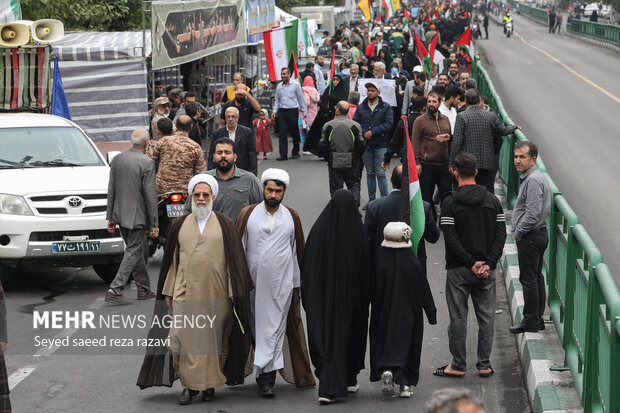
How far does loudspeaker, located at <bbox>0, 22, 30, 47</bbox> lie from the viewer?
14.0m

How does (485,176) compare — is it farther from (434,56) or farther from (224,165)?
(434,56)

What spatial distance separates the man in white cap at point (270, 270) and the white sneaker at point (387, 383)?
643 mm

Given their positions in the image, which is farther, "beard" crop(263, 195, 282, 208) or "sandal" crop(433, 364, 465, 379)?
"sandal" crop(433, 364, 465, 379)

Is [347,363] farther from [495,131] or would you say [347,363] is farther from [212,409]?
[495,131]

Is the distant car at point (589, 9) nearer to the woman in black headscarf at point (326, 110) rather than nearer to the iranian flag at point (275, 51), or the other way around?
the iranian flag at point (275, 51)

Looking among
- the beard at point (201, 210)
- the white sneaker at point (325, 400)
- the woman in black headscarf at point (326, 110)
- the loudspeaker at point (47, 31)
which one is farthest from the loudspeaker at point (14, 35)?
the white sneaker at point (325, 400)

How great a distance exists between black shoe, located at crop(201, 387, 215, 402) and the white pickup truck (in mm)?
3946

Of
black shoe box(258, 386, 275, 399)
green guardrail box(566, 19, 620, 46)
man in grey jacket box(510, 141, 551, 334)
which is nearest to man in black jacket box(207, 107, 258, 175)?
man in grey jacket box(510, 141, 551, 334)

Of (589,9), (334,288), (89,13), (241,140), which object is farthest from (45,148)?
(589,9)

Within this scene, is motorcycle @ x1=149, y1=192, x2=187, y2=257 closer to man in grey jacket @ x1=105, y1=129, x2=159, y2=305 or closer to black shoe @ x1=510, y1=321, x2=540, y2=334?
man in grey jacket @ x1=105, y1=129, x2=159, y2=305

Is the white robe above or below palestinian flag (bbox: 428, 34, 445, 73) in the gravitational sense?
below

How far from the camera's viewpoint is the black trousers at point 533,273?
8711mm

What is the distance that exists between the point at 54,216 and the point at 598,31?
56.3m

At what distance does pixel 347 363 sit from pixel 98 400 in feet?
5.90
